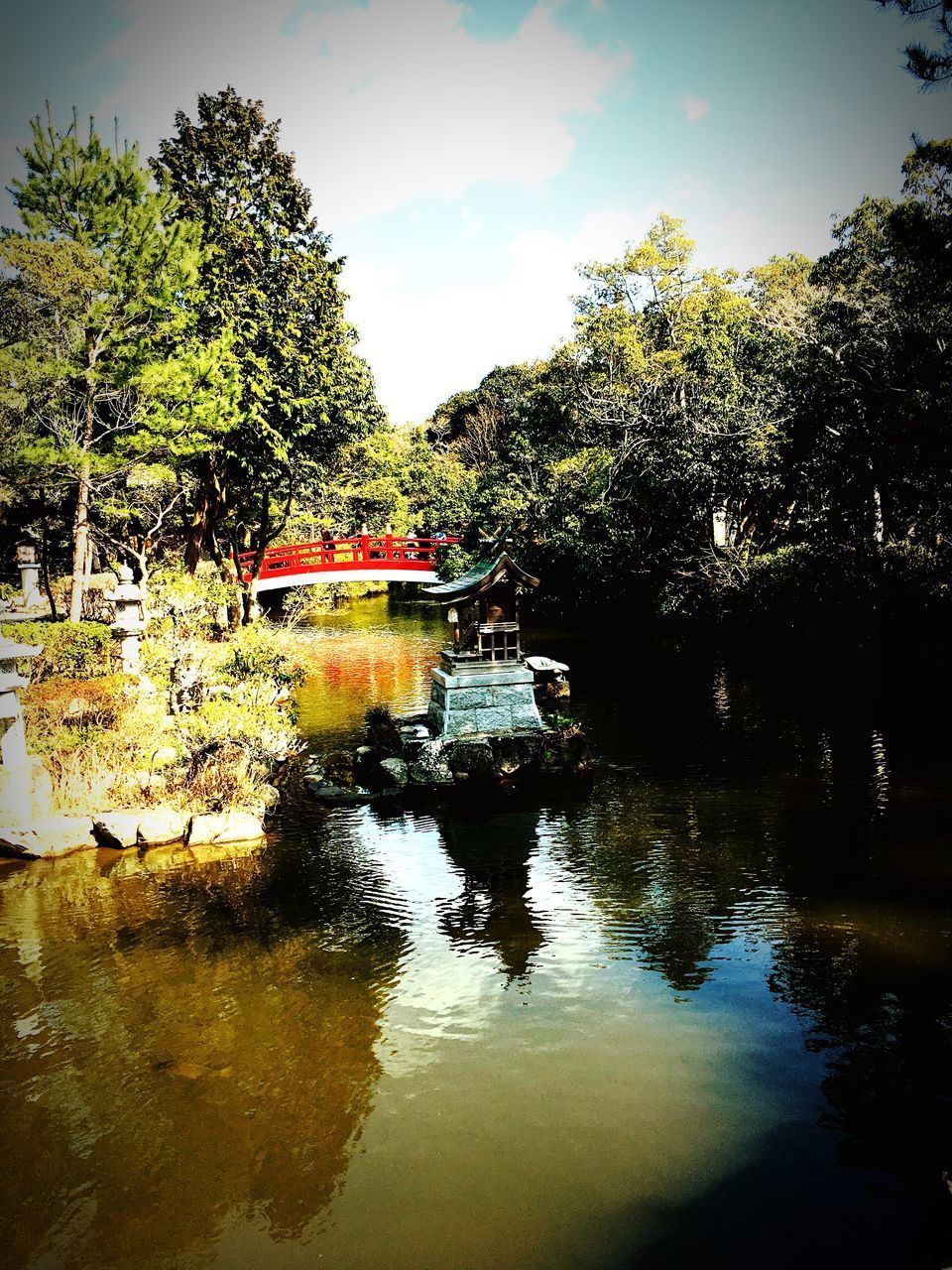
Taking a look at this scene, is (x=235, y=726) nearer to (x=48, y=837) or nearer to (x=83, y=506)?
(x=48, y=837)

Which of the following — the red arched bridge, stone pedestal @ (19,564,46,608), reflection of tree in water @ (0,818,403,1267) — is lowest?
reflection of tree in water @ (0,818,403,1267)

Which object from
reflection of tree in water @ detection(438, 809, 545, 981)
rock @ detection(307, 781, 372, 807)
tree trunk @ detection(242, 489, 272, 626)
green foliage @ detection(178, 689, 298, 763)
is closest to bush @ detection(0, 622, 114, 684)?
green foliage @ detection(178, 689, 298, 763)

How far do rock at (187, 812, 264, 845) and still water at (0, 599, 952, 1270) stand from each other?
0.36 meters

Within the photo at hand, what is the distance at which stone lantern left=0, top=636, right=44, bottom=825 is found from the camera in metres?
10.2

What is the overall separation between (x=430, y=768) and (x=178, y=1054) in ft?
26.1

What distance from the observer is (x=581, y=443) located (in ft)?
106

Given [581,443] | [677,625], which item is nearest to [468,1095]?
Answer: [677,625]

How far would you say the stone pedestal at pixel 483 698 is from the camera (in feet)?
50.5

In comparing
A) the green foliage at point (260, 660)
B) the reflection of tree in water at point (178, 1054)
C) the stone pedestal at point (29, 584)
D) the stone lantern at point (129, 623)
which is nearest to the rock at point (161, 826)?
the reflection of tree in water at point (178, 1054)

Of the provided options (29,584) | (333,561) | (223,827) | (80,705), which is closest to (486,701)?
(223,827)

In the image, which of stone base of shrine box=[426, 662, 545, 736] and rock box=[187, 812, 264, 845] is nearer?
rock box=[187, 812, 264, 845]

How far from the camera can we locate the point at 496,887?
1005 centimetres

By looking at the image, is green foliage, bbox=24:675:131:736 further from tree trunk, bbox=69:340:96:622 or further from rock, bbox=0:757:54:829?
tree trunk, bbox=69:340:96:622

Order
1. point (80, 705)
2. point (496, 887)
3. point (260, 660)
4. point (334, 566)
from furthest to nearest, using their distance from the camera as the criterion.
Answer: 1. point (334, 566)
2. point (260, 660)
3. point (80, 705)
4. point (496, 887)
